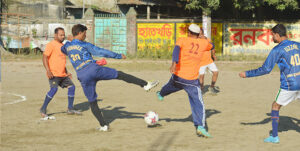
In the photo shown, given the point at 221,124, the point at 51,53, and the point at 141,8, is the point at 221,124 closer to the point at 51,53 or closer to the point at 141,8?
the point at 51,53

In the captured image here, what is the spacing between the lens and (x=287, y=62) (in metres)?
6.39

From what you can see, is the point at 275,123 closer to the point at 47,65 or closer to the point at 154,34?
the point at 47,65

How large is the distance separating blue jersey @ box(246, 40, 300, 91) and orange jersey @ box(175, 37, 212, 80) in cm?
106

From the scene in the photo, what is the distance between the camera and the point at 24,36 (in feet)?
82.4

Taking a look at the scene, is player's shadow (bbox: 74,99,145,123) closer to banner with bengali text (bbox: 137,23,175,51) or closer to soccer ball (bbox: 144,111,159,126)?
soccer ball (bbox: 144,111,159,126)

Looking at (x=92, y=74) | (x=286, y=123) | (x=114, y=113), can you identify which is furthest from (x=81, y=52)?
(x=286, y=123)

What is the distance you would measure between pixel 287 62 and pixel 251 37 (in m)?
17.6

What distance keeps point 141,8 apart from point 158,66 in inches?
653

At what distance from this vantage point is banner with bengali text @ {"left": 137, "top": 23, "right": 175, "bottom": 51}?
23828mm

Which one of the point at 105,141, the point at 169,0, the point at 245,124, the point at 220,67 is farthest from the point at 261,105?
the point at 169,0

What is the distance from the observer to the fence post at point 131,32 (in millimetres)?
23781

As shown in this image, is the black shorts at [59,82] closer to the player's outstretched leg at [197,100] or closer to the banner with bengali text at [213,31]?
the player's outstretched leg at [197,100]

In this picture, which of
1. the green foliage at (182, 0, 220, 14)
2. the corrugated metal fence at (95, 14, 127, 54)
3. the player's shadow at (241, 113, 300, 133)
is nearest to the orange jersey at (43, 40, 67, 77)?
the player's shadow at (241, 113, 300, 133)

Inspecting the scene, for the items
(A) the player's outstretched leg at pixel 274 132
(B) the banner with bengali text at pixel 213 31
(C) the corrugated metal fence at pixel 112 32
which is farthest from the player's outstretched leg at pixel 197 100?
(C) the corrugated metal fence at pixel 112 32
